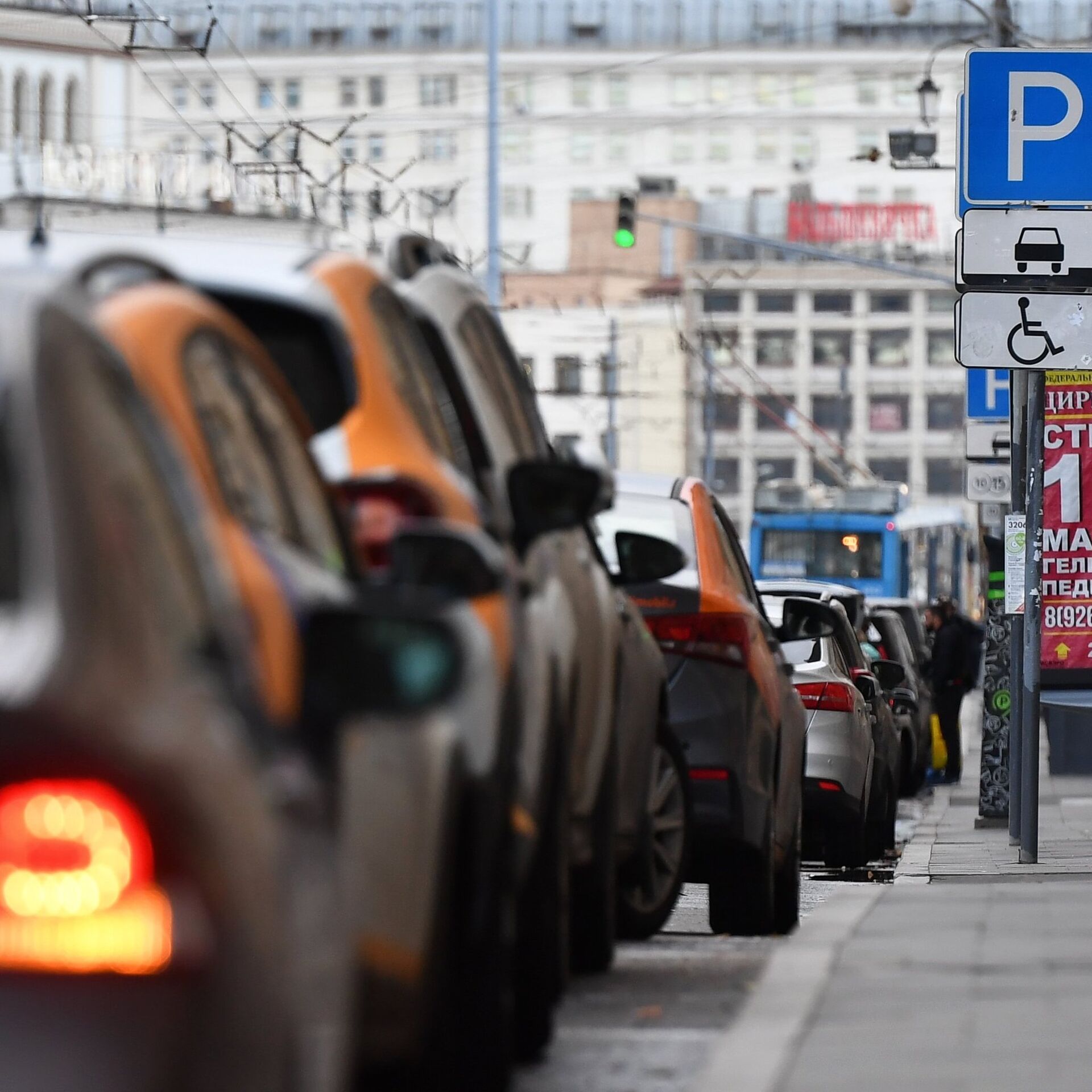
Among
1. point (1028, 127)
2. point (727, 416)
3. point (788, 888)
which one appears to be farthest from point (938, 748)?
point (727, 416)

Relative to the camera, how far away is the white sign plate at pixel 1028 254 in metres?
14.2

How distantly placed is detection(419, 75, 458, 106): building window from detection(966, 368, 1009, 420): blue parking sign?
117 meters

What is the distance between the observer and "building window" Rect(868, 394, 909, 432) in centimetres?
13375

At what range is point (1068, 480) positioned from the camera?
53.9 ft

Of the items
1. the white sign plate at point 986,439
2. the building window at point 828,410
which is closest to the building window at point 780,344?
the building window at point 828,410

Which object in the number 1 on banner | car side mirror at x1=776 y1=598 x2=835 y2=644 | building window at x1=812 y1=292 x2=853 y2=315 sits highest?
the number 1 on banner

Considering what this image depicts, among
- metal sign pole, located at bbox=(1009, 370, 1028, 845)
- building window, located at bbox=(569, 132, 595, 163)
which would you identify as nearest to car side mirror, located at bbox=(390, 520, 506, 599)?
metal sign pole, located at bbox=(1009, 370, 1028, 845)

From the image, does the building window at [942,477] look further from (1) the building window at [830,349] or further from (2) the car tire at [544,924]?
(2) the car tire at [544,924]

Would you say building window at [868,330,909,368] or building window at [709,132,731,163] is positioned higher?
building window at [709,132,731,163]

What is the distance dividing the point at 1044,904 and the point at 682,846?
58.7 inches

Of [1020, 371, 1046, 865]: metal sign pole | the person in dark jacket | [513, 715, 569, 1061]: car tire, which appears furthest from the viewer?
the person in dark jacket

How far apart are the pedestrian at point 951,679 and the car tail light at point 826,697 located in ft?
49.6

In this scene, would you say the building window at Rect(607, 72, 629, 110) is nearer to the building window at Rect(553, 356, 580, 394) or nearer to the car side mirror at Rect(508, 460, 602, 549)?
the building window at Rect(553, 356, 580, 394)

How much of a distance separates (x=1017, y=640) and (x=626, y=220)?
19.1 m
